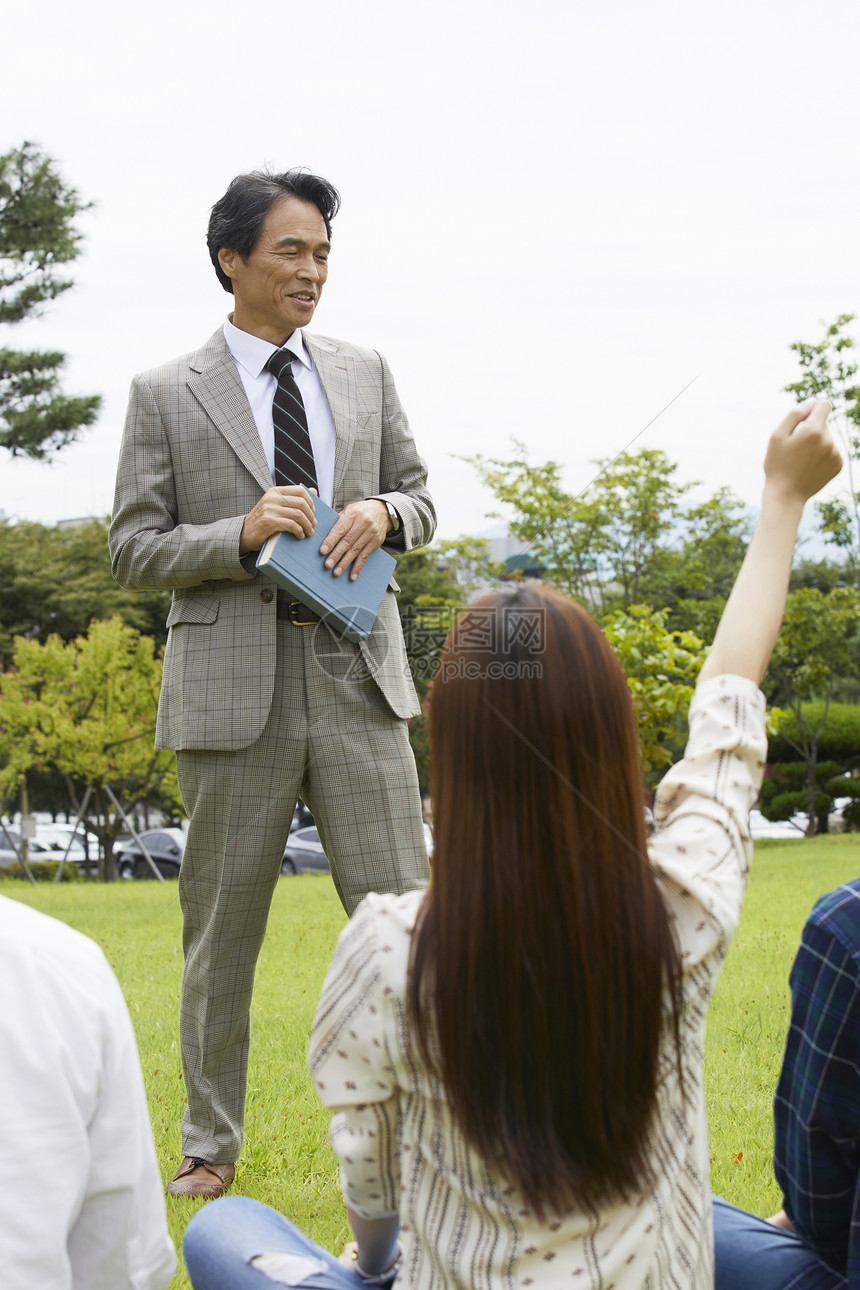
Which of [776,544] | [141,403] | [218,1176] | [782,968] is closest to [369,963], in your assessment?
[776,544]

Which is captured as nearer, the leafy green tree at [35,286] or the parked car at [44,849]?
the leafy green tree at [35,286]

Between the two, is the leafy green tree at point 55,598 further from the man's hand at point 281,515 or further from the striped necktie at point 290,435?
the man's hand at point 281,515

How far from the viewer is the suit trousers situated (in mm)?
2535

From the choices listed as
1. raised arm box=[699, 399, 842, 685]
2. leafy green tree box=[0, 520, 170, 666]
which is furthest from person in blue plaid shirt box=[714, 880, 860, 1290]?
leafy green tree box=[0, 520, 170, 666]

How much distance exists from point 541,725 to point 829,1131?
2.03 ft

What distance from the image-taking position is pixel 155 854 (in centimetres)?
2211

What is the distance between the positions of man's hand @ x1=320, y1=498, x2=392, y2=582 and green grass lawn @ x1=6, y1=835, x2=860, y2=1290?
4.40 ft

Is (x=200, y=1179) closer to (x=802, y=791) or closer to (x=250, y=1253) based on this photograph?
(x=250, y=1253)

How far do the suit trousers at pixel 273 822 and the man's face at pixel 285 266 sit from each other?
0.72 metres

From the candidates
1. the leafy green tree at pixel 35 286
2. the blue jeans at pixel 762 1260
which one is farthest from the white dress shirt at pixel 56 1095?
the leafy green tree at pixel 35 286

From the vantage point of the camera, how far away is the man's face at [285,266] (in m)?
2.59

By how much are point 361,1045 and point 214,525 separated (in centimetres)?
152

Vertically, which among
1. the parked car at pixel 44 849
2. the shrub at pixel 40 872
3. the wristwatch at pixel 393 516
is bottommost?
the parked car at pixel 44 849

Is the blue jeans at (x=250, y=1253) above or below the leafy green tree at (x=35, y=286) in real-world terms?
below
